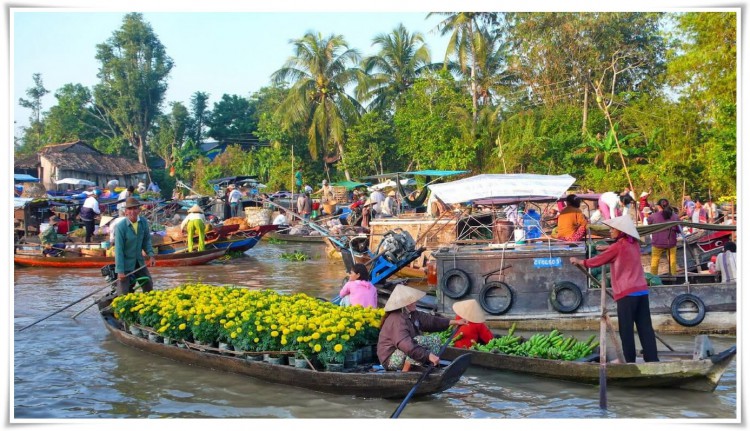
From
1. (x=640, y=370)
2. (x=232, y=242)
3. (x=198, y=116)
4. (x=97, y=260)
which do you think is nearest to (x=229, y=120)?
(x=198, y=116)

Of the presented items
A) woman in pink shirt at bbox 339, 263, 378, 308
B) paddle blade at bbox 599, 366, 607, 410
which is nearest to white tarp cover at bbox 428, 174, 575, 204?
woman in pink shirt at bbox 339, 263, 378, 308

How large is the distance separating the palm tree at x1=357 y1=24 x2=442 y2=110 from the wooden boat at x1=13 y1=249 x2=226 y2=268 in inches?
753

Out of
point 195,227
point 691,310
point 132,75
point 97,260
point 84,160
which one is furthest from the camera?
point 132,75

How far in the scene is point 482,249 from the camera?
31.8 feet

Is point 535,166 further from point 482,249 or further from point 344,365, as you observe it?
point 344,365

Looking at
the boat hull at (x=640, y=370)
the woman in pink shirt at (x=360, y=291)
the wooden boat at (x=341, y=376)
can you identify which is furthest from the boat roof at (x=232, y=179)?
the boat hull at (x=640, y=370)

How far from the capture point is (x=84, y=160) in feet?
119

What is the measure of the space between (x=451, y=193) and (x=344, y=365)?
14.0ft

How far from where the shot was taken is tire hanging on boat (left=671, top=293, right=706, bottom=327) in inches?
348

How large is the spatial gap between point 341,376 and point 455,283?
343 cm

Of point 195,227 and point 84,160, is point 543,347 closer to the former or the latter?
point 195,227

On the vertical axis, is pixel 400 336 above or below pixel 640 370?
above

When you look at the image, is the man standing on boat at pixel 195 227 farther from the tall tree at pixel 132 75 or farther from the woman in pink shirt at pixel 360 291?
the tall tree at pixel 132 75

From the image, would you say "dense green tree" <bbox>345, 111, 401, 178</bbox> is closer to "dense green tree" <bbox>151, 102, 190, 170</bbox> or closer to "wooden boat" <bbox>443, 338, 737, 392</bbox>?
"dense green tree" <bbox>151, 102, 190, 170</bbox>
